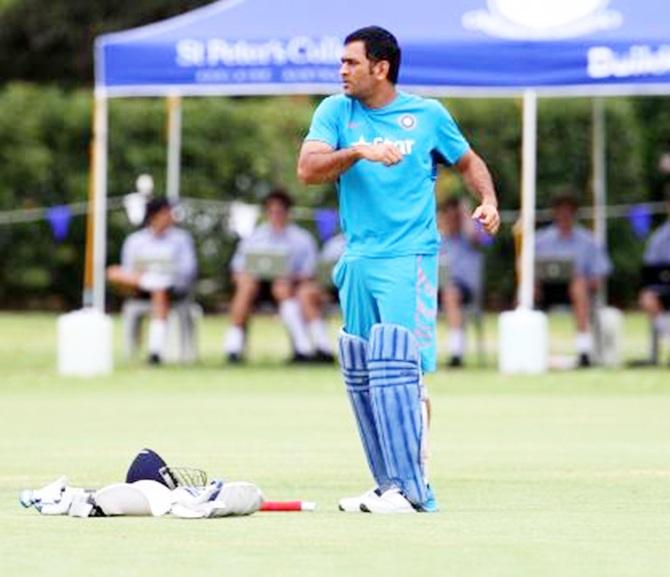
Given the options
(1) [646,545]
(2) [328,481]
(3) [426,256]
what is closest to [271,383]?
(2) [328,481]

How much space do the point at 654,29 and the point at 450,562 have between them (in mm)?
13495

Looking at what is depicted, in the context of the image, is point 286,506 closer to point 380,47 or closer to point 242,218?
point 380,47

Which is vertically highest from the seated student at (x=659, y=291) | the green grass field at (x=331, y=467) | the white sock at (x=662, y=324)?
Result: the seated student at (x=659, y=291)

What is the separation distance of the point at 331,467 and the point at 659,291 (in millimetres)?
11808

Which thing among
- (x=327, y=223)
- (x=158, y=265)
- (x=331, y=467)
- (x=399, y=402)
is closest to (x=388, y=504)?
(x=399, y=402)

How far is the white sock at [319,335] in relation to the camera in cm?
2525

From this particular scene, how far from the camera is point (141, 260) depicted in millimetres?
24891

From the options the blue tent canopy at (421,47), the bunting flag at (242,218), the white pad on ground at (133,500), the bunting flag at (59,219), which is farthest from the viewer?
the bunting flag at (242,218)

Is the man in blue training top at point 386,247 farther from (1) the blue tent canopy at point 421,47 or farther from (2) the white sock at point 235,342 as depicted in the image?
(2) the white sock at point 235,342

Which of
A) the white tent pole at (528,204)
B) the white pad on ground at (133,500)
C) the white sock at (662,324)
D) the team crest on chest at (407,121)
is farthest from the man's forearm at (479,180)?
the white sock at (662,324)

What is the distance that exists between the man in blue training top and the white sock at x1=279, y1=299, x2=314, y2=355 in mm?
13656

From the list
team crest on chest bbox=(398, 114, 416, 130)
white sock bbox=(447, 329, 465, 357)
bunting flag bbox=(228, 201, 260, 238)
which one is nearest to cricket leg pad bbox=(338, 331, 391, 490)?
team crest on chest bbox=(398, 114, 416, 130)

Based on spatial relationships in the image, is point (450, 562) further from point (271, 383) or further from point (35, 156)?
point (35, 156)

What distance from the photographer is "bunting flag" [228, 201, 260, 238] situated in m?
31.5
